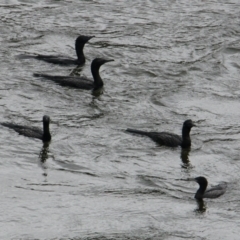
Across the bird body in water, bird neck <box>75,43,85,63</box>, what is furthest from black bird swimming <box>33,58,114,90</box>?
the bird body in water

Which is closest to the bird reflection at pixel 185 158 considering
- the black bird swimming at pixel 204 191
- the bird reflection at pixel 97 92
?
the black bird swimming at pixel 204 191

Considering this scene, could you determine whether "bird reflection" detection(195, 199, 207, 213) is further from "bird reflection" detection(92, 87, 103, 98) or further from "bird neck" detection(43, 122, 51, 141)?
"bird reflection" detection(92, 87, 103, 98)

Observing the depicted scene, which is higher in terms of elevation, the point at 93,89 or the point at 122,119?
the point at 93,89

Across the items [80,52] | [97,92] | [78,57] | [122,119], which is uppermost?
[80,52]

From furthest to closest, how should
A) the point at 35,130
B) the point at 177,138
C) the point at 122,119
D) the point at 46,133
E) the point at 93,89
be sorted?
1. the point at 93,89
2. the point at 122,119
3. the point at 177,138
4. the point at 35,130
5. the point at 46,133

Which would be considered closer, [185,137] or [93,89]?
[185,137]

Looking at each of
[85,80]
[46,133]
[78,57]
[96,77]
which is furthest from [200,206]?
[78,57]

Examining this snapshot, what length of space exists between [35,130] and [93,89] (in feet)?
14.1

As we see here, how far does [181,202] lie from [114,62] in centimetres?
981

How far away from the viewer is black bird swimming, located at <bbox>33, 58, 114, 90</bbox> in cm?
2711

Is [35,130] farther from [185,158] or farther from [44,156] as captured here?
[185,158]

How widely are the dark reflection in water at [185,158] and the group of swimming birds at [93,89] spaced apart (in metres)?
0.10

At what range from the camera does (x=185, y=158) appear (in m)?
22.8

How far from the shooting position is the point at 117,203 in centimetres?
1997
